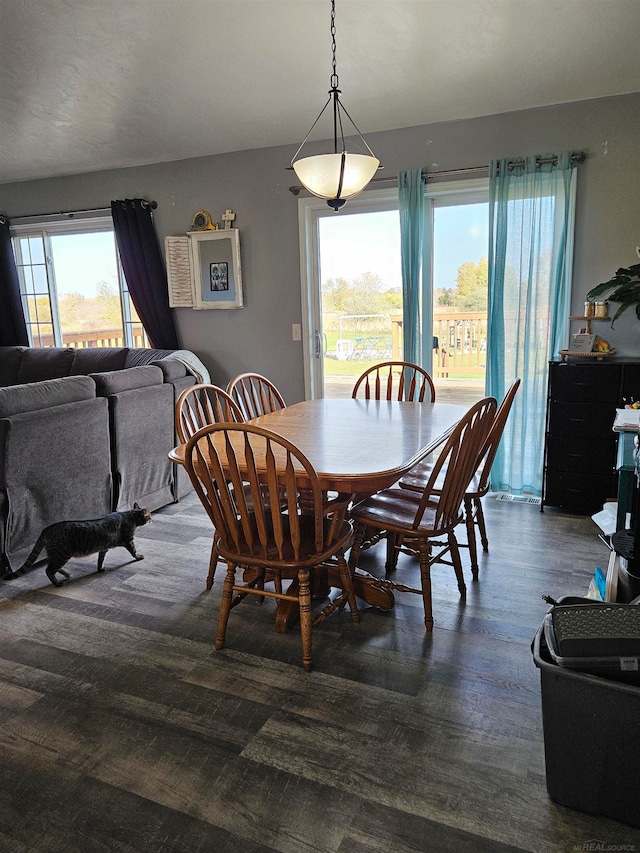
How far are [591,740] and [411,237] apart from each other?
129 inches

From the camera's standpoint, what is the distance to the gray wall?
11.6 ft

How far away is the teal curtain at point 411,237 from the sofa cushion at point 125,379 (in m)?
1.80

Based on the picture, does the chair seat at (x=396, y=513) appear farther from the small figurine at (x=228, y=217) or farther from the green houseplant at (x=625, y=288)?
the small figurine at (x=228, y=217)

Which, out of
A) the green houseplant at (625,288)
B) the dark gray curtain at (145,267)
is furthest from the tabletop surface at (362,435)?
the dark gray curtain at (145,267)

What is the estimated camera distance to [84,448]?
Answer: 3.22 metres

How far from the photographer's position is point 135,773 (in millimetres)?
1661

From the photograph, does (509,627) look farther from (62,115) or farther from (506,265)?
(62,115)

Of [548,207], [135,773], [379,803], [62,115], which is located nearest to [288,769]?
[379,803]

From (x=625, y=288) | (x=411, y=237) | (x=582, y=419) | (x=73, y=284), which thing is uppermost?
(x=411, y=237)

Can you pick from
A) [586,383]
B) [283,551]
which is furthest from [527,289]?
[283,551]

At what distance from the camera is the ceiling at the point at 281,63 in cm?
251

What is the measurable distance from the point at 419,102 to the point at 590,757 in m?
3.49

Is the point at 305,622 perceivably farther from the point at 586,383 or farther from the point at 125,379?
the point at 586,383

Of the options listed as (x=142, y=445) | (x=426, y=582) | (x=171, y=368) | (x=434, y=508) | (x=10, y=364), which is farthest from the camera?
(x=10, y=364)
